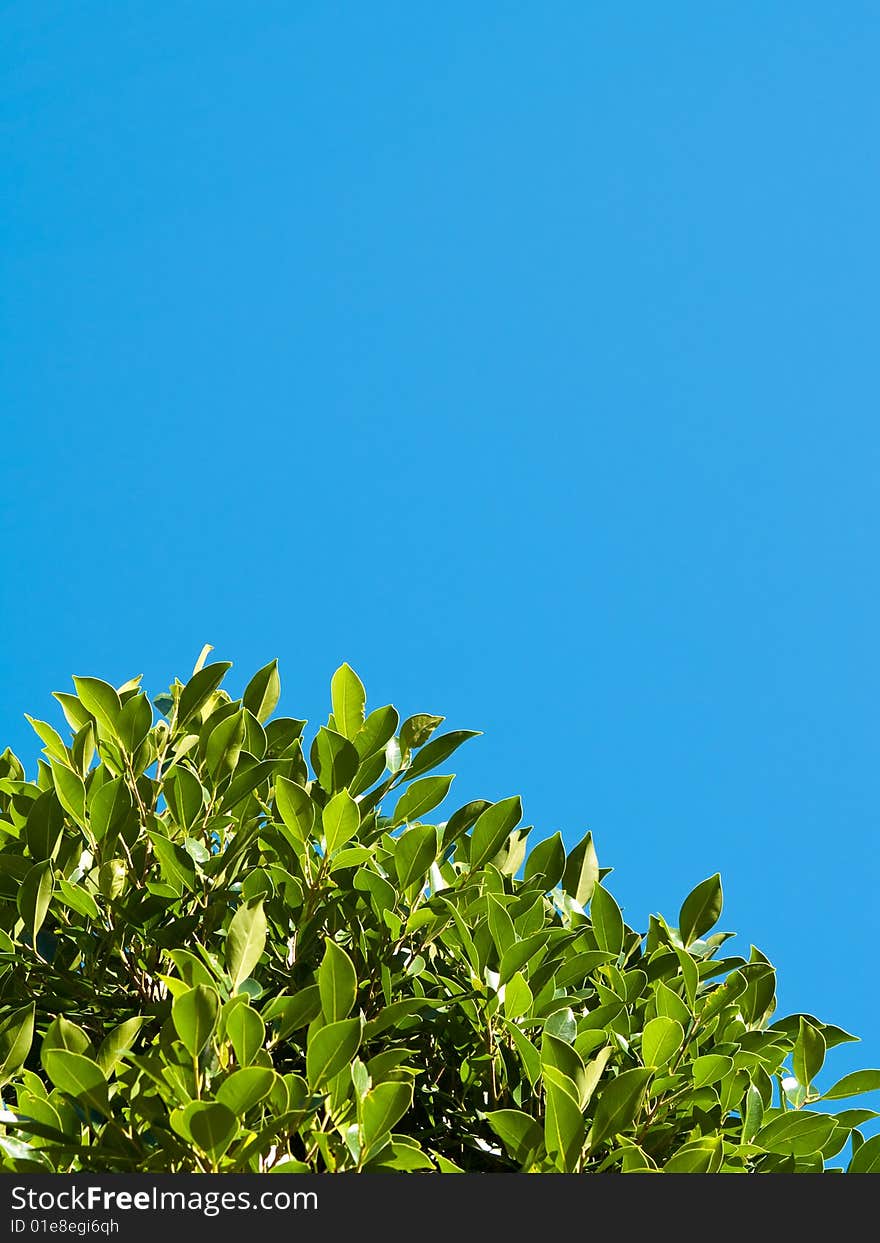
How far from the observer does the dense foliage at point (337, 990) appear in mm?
1945

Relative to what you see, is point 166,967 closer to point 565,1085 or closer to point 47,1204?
point 47,1204

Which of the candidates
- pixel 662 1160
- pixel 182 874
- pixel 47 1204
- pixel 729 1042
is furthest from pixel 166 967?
pixel 729 1042

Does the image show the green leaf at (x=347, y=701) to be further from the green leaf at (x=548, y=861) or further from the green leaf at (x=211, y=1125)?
the green leaf at (x=211, y=1125)

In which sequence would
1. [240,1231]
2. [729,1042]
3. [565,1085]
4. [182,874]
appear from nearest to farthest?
[240,1231], [565,1085], [182,874], [729,1042]

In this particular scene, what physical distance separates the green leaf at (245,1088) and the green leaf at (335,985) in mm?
269

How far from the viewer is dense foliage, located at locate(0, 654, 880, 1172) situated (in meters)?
1.95

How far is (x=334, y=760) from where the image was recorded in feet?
8.85

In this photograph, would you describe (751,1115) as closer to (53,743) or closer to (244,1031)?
(244,1031)

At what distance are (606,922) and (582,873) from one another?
0.80ft

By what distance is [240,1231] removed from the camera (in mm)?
1717

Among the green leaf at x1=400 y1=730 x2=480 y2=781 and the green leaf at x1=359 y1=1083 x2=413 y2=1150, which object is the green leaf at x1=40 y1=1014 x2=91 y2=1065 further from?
the green leaf at x1=400 y1=730 x2=480 y2=781

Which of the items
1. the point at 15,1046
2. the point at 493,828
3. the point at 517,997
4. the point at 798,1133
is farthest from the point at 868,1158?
the point at 15,1046

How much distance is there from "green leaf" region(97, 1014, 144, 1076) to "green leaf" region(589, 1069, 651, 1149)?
88 cm

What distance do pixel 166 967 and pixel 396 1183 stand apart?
876 mm
